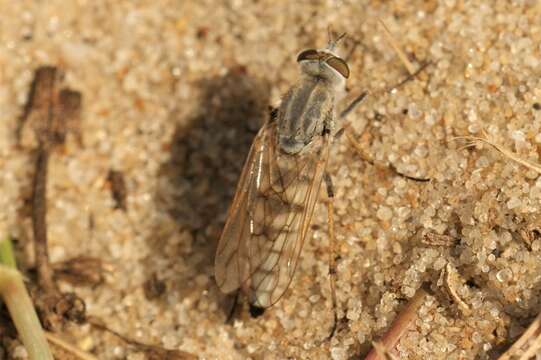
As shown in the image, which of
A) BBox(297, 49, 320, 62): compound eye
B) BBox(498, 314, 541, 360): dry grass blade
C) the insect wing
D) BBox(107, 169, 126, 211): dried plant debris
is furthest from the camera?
BBox(107, 169, 126, 211): dried plant debris

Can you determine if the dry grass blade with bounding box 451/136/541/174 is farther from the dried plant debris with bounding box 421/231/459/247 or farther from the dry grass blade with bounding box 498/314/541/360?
the dry grass blade with bounding box 498/314/541/360

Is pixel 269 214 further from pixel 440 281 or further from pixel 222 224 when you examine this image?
pixel 440 281

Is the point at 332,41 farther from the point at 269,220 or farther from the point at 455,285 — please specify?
the point at 455,285

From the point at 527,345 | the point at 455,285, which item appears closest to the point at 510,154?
the point at 455,285

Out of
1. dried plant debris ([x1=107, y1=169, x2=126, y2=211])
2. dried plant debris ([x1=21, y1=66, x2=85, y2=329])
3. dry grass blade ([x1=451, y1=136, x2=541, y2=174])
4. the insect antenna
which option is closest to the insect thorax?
the insect antenna

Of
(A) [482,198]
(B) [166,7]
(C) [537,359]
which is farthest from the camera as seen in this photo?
(B) [166,7]

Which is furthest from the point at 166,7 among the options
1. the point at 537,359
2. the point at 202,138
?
Result: the point at 537,359

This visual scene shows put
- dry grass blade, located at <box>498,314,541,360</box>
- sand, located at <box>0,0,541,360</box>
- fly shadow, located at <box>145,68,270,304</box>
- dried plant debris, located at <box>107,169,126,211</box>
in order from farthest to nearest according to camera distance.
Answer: dried plant debris, located at <box>107,169,126,211</box>
fly shadow, located at <box>145,68,270,304</box>
sand, located at <box>0,0,541,360</box>
dry grass blade, located at <box>498,314,541,360</box>
